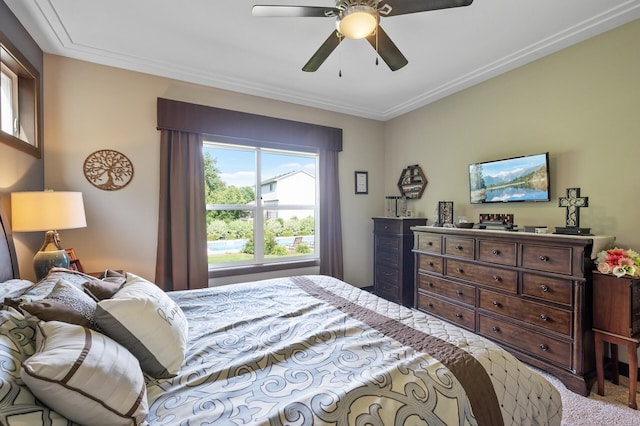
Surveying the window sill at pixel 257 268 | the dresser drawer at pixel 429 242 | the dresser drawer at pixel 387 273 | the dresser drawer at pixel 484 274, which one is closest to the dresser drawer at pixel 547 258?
the dresser drawer at pixel 484 274

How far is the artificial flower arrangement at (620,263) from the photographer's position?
1882 millimetres

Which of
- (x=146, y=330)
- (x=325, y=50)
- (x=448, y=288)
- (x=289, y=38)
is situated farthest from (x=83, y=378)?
(x=448, y=288)

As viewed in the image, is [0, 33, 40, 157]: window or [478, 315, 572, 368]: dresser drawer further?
[478, 315, 572, 368]: dresser drawer

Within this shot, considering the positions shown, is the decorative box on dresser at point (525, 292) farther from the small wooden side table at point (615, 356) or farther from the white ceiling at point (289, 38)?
the white ceiling at point (289, 38)

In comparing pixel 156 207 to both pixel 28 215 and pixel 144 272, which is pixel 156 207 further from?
pixel 28 215

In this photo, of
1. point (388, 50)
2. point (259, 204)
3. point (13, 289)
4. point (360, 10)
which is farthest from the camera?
point (259, 204)

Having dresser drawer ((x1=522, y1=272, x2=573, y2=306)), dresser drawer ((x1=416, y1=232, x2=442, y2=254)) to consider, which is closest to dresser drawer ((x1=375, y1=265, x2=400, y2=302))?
dresser drawer ((x1=416, y1=232, x2=442, y2=254))

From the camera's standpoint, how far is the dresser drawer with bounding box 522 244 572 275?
2.11 metres

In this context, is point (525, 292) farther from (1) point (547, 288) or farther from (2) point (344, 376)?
(2) point (344, 376)

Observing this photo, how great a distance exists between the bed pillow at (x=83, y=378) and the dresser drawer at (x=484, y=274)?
8.76 feet

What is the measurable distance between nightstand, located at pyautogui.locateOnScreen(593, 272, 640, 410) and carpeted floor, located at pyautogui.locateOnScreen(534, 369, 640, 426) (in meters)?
0.07

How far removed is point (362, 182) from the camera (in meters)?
4.29

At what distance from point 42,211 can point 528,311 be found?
3735mm

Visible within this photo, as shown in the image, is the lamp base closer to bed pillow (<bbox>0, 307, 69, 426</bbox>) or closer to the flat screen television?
bed pillow (<bbox>0, 307, 69, 426</bbox>)
